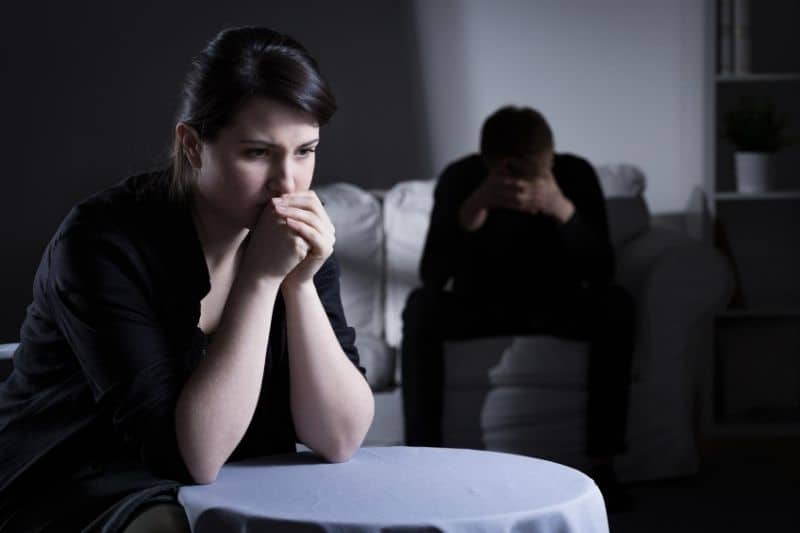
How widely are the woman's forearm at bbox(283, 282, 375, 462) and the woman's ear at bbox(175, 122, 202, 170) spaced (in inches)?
8.1

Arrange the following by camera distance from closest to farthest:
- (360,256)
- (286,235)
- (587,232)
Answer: (286,235), (587,232), (360,256)

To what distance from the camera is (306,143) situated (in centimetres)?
133

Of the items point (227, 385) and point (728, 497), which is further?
point (728, 497)

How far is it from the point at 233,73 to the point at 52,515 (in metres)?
0.55

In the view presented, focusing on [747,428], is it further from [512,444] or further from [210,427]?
[210,427]

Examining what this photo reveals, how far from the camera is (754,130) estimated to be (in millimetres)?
3883

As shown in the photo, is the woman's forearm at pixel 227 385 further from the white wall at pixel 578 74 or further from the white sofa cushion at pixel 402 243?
the white wall at pixel 578 74

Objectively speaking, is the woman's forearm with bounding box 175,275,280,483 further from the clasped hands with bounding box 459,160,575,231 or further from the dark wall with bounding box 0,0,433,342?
the dark wall with bounding box 0,0,433,342

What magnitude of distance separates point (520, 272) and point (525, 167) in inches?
12.2

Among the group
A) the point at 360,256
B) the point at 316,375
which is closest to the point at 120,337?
the point at 316,375

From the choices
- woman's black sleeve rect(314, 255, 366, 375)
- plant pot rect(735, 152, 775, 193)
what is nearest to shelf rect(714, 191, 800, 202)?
plant pot rect(735, 152, 775, 193)

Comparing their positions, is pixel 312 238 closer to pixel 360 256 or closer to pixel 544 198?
pixel 544 198

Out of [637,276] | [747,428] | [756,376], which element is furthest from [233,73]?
[756,376]

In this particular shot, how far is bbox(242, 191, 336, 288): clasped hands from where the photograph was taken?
1311mm
